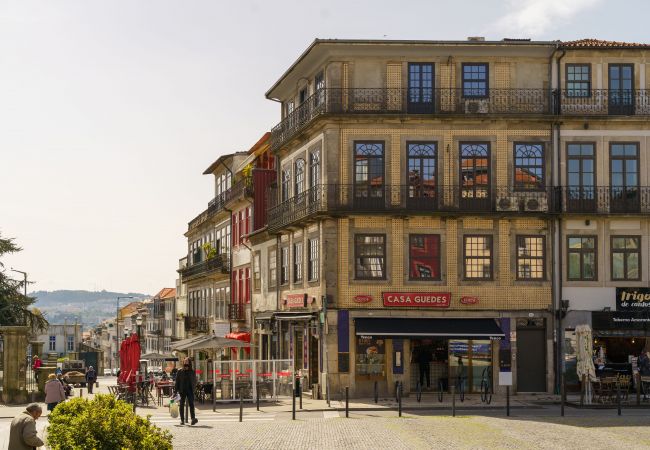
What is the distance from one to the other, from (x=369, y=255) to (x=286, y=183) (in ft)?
27.2

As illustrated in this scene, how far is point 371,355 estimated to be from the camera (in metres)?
36.7

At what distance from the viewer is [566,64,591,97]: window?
125 feet

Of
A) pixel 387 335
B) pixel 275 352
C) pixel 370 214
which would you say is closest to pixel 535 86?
pixel 370 214

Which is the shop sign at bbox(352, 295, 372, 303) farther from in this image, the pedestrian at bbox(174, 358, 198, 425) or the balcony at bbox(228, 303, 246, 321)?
the balcony at bbox(228, 303, 246, 321)

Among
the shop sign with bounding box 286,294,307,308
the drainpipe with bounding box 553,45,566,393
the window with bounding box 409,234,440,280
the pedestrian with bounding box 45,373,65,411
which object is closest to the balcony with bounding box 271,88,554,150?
the drainpipe with bounding box 553,45,566,393

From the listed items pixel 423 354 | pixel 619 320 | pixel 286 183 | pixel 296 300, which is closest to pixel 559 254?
pixel 619 320

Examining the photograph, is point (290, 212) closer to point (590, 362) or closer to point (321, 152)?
point (321, 152)

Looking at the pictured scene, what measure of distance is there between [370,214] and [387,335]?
4.32 m

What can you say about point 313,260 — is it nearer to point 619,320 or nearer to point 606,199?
point 606,199

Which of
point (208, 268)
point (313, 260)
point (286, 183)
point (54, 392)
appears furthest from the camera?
point (208, 268)

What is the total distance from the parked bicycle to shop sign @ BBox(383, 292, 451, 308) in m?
2.67

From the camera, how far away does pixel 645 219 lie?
37688 mm

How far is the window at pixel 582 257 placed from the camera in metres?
37.6

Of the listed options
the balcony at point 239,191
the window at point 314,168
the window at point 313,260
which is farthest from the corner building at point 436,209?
the balcony at point 239,191
